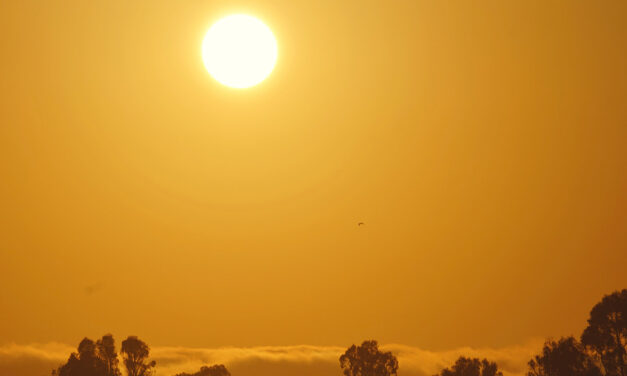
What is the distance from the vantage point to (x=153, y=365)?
119250mm

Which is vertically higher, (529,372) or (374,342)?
(374,342)

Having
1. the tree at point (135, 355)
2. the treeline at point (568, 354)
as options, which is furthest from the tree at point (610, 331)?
the tree at point (135, 355)

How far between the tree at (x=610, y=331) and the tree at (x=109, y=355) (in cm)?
6142

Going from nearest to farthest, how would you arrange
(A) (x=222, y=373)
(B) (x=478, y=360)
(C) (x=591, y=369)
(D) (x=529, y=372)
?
(C) (x=591, y=369)
(D) (x=529, y=372)
(B) (x=478, y=360)
(A) (x=222, y=373)

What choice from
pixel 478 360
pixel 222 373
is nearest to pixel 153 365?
pixel 222 373

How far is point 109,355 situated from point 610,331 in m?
64.7

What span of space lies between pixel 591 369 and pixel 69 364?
6738 centimetres

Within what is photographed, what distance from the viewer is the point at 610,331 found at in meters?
116

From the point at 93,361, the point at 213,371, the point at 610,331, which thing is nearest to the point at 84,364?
the point at 93,361

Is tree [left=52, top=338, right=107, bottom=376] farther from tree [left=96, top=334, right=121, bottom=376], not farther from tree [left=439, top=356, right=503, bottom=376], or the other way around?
tree [left=439, top=356, right=503, bottom=376]

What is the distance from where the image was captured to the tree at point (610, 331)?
114562 millimetres

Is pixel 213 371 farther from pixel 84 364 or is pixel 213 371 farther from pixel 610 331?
pixel 610 331

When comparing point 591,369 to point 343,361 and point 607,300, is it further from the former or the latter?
point 343,361

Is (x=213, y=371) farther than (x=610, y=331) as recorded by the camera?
Yes
